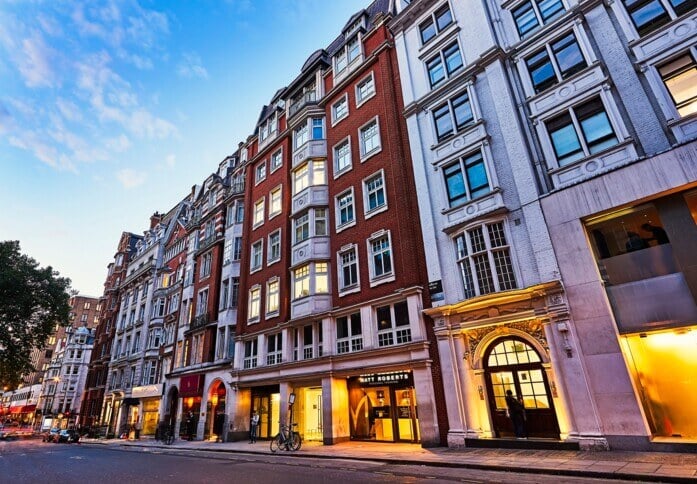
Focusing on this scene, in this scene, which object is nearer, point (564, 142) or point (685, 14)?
point (685, 14)

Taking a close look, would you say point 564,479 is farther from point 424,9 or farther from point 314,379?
point 424,9

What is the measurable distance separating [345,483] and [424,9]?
23624mm

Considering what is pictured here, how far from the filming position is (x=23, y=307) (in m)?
32.4

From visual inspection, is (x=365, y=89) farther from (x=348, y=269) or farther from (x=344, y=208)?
(x=348, y=269)

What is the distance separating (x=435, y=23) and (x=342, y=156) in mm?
9289

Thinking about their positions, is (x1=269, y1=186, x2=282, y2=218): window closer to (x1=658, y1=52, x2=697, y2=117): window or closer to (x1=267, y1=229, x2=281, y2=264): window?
(x1=267, y1=229, x2=281, y2=264): window

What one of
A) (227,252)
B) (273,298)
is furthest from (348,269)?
(227,252)

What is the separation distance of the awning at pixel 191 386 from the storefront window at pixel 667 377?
27.6m

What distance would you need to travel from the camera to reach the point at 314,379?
20.2 metres

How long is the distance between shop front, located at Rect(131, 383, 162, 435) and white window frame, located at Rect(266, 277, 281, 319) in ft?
60.9

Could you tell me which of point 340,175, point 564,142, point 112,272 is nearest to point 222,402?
point 340,175

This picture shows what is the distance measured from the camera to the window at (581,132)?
528 inches

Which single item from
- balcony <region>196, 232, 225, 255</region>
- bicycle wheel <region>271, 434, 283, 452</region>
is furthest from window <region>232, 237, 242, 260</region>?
bicycle wheel <region>271, 434, 283, 452</region>

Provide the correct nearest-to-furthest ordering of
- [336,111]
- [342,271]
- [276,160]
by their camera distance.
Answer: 1. [342,271]
2. [336,111]
3. [276,160]
